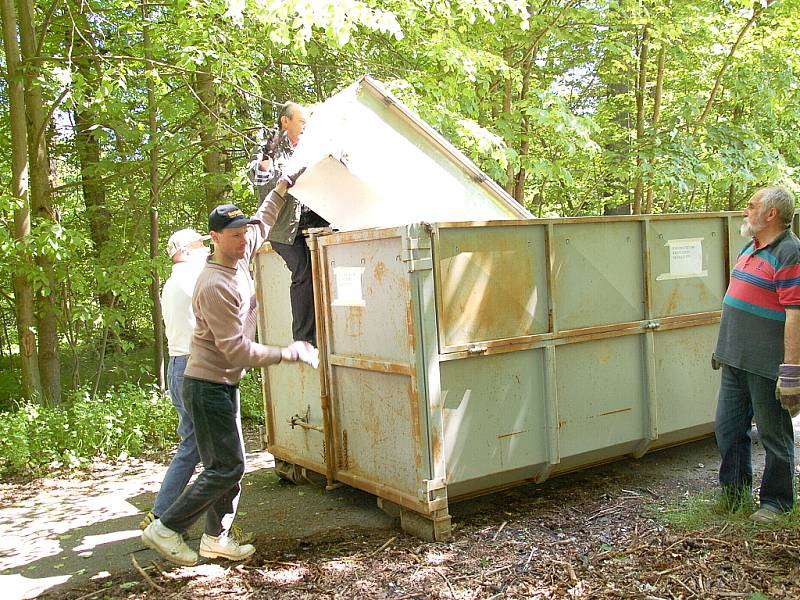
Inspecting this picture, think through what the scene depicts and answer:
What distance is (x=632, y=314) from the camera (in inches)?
→ 205

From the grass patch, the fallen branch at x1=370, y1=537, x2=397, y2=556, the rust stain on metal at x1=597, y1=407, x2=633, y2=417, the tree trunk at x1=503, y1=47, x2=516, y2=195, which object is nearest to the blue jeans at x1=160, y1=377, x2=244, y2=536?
the fallen branch at x1=370, y1=537, x2=397, y2=556

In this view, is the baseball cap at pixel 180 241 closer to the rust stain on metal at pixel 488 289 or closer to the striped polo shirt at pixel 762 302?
the rust stain on metal at pixel 488 289

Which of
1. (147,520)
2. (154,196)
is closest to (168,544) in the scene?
(147,520)

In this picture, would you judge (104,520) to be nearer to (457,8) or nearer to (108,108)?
(108,108)

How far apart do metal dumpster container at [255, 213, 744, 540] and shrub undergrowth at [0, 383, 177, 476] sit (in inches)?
101

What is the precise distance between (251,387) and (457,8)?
5493mm

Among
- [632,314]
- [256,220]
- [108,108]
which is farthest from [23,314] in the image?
[632,314]

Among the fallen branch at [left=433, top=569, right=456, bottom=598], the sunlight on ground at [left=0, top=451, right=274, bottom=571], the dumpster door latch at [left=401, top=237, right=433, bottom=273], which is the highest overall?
the dumpster door latch at [left=401, top=237, right=433, bottom=273]

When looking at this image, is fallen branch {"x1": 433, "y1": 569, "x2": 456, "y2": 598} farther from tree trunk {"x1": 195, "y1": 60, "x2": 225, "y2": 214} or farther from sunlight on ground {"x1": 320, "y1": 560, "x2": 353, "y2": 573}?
tree trunk {"x1": 195, "y1": 60, "x2": 225, "y2": 214}

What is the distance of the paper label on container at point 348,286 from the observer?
4680mm

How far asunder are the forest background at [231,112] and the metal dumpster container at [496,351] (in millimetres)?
2839

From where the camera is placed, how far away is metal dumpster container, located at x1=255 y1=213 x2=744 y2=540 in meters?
4.30

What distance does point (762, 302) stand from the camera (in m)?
4.16

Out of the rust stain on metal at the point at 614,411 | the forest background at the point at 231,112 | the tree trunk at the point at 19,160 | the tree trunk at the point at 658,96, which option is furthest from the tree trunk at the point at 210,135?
the tree trunk at the point at 658,96
